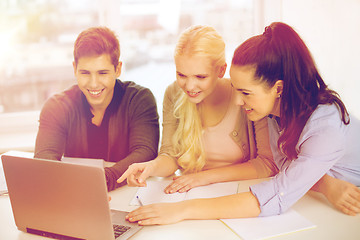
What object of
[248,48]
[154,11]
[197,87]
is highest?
[154,11]

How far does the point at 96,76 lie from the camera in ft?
5.30

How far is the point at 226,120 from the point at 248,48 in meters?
0.43

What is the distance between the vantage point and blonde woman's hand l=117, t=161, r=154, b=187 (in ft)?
4.16

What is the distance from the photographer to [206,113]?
5.28ft

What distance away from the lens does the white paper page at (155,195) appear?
127cm

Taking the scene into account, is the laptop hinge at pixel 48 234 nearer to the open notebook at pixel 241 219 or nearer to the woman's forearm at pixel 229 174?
the open notebook at pixel 241 219

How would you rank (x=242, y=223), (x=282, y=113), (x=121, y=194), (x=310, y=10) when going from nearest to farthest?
(x=242, y=223)
(x=282, y=113)
(x=121, y=194)
(x=310, y=10)

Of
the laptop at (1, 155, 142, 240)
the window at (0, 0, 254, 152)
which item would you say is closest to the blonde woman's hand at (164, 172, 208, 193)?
Answer: the laptop at (1, 155, 142, 240)

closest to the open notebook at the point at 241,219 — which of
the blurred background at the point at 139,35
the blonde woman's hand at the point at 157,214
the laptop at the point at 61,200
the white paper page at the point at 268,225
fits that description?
the white paper page at the point at 268,225

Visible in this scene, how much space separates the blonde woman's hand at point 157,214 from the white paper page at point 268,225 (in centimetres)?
14

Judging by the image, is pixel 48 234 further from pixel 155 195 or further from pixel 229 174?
pixel 229 174

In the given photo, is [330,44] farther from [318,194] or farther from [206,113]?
[318,194]

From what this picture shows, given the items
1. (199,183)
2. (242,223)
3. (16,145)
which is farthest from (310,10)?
(16,145)

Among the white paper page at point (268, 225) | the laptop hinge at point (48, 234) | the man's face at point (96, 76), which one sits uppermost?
the man's face at point (96, 76)
